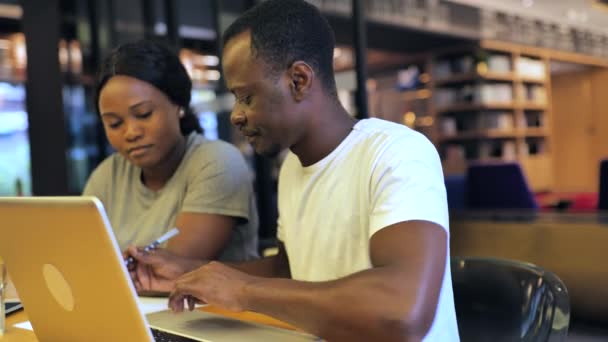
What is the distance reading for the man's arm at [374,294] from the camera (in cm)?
78

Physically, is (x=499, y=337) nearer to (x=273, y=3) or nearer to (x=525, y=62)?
(x=273, y=3)

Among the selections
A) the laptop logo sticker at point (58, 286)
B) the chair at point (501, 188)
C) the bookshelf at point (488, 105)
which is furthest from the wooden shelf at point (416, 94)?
the laptop logo sticker at point (58, 286)

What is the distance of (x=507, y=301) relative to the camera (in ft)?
3.68

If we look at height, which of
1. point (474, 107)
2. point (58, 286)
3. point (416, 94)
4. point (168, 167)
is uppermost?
point (416, 94)

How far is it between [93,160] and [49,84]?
91 centimetres

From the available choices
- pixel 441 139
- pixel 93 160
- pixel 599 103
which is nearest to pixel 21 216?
pixel 93 160

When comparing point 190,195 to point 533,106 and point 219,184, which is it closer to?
point 219,184

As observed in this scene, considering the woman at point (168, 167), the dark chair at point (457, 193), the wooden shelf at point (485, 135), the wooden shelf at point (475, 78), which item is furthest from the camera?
the wooden shelf at point (485, 135)

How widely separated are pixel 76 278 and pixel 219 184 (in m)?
0.75

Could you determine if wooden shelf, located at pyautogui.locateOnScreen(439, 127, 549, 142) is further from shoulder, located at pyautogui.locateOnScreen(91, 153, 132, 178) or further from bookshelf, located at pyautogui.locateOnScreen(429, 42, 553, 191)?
shoulder, located at pyautogui.locateOnScreen(91, 153, 132, 178)

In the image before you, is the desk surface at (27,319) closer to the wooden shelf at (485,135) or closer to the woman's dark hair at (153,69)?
the woman's dark hair at (153,69)

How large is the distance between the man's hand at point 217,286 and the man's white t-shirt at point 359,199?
0.69ft

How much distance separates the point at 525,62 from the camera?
856 centimetres

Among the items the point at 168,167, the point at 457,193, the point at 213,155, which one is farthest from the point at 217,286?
the point at 457,193
